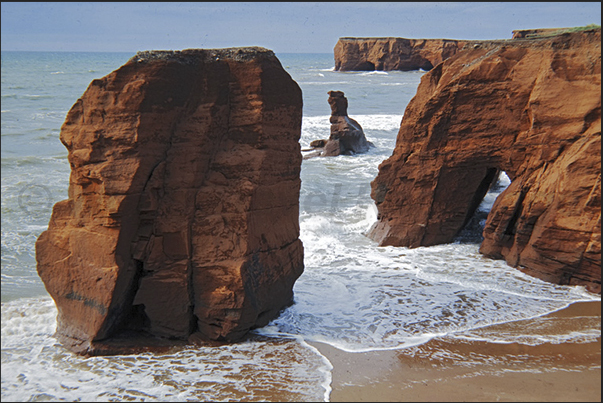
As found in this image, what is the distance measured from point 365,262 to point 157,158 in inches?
167

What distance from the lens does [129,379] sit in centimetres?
542

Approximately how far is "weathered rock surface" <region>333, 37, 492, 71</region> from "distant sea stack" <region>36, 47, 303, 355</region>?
5534 cm

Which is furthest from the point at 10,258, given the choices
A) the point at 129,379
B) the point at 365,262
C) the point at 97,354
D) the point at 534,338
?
the point at 534,338

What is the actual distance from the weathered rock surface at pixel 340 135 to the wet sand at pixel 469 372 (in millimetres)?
14075

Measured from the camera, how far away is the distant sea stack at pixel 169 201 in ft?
19.6

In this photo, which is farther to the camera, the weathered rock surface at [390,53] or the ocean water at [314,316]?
the weathered rock surface at [390,53]

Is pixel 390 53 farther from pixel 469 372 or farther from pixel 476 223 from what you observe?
pixel 469 372

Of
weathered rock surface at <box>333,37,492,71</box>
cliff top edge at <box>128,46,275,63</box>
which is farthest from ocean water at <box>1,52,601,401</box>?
weathered rock surface at <box>333,37,492,71</box>

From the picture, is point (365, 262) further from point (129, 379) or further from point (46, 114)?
point (46, 114)

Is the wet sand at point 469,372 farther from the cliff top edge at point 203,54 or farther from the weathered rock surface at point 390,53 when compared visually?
the weathered rock surface at point 390,53

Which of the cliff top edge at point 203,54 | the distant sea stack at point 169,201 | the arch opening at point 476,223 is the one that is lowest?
the arch opening at point 476,223

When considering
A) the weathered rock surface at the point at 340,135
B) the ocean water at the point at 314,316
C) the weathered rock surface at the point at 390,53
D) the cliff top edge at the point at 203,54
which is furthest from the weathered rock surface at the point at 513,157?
the weathered rock surface at the point at 390,53

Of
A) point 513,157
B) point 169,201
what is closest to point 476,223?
point 513,157

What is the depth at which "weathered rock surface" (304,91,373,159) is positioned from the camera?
65.9ft
